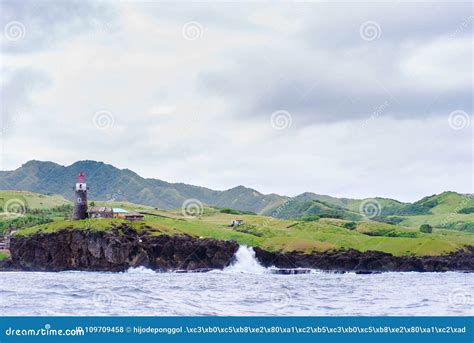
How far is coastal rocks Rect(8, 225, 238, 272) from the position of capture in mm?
191750

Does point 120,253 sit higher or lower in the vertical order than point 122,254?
higher

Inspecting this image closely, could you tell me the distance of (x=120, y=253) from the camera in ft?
629

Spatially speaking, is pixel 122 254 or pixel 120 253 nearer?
A: pixel 122 254

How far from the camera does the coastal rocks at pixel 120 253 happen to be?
629 feet

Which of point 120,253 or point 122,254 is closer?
point 122,254

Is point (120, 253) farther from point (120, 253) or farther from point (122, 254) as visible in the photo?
point (122, 254)

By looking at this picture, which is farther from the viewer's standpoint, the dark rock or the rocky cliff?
the rocky cliff

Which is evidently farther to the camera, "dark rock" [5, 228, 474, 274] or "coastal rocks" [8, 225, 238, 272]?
"coastal rocks" [8, 225, 238, 272]

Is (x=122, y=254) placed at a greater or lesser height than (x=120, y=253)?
lesser

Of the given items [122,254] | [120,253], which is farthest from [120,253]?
[122,254]

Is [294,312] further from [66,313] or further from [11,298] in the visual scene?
[11,298]

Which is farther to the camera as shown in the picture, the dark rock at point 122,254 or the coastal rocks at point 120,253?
the coastal rocks at point 120,253
